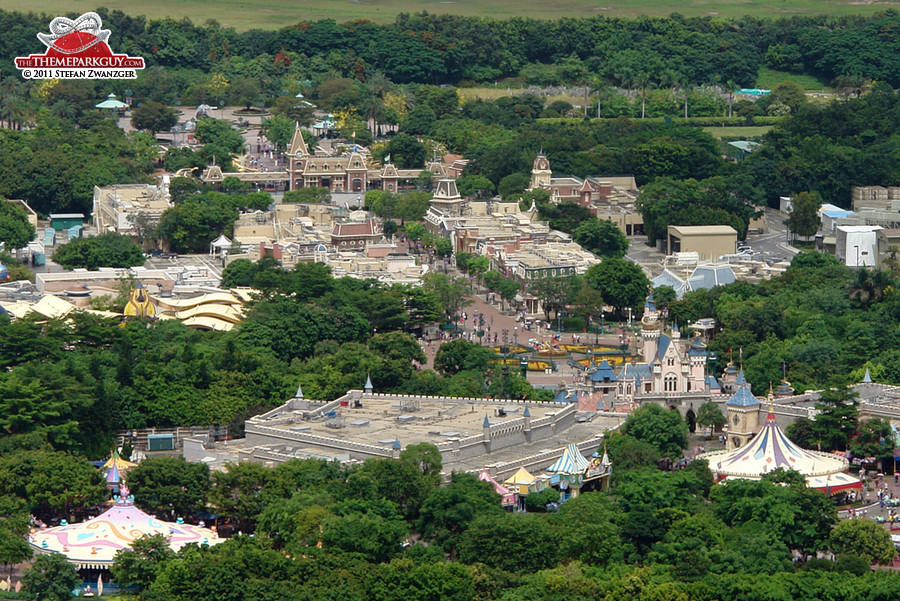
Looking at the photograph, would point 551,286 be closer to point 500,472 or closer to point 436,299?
point 436,299

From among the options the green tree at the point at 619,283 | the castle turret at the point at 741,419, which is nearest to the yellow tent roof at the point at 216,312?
the green tree at the point at 619,283

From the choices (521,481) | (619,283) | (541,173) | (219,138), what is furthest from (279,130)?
(521,481)

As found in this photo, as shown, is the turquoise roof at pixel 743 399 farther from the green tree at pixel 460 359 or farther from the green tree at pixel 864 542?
the green tree at pixel 864 542

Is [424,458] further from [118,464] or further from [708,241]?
[708,241]

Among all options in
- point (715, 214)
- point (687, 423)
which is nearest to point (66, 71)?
point (715, 214)

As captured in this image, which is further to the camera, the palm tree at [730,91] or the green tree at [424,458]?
the palm tree at [730,91]

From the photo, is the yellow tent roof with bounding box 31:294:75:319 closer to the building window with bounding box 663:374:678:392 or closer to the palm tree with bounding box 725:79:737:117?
the building window with bounding box 663:374:678:392

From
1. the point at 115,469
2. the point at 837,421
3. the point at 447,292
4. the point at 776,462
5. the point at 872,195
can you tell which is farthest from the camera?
the point at 872,195

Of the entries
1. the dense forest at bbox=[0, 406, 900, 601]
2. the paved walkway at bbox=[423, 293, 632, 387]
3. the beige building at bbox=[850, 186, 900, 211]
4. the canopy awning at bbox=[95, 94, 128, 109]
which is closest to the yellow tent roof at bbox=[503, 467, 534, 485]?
the dense forest at bbox=[0, 406, 900, 601]
